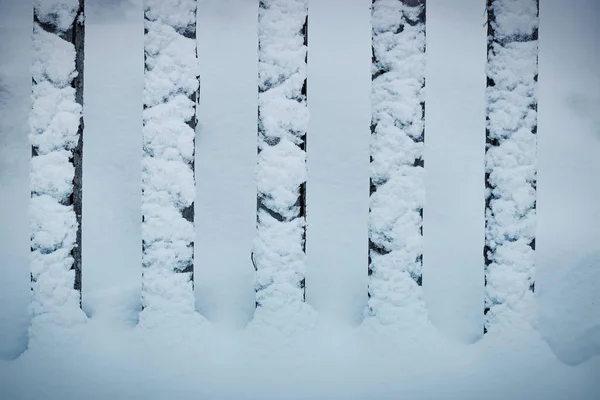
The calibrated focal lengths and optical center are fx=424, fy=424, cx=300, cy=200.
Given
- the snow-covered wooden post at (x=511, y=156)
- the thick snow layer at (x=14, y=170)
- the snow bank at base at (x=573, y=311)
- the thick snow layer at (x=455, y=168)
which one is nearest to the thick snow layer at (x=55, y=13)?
the thick snow layer at (x=14, y=170)

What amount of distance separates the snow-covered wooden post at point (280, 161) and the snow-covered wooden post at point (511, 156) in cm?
54

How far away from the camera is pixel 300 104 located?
1.18m

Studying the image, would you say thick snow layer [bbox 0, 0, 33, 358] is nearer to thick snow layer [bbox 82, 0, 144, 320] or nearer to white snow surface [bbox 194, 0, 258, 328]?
thick snow layer [bbox 82, 0, 144, 320]

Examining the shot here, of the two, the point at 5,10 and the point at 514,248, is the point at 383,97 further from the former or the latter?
the point at 5,10

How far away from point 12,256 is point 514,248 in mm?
1442

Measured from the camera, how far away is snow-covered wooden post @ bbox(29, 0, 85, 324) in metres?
1.18

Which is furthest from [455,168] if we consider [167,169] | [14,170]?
[14,170]

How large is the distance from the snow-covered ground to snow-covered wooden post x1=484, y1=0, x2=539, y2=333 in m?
0.06

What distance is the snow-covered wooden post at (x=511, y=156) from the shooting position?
1.20m

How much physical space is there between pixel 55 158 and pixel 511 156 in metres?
1.28

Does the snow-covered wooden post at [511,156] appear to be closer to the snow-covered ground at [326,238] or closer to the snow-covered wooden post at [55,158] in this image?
the snow-covered ground at [326,238]

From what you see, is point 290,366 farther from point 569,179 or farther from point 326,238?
point 569,179

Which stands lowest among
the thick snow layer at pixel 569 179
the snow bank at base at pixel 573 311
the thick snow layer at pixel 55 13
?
the snow bank at base at pixel 573 311

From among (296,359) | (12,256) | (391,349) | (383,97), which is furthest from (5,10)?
(391,349)
